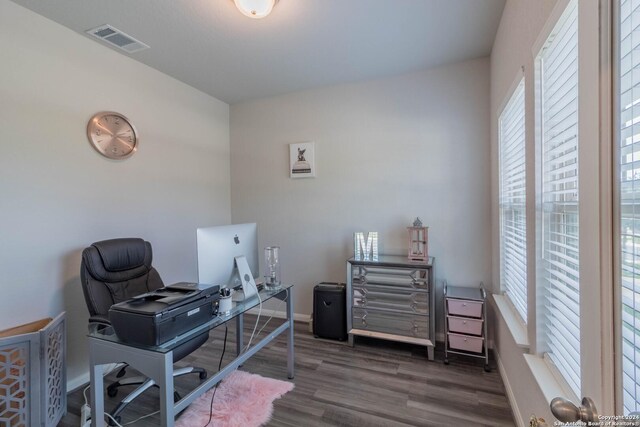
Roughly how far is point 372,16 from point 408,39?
18.8 inches

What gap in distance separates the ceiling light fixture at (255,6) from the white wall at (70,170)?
149 cm

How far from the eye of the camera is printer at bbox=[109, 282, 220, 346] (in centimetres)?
131

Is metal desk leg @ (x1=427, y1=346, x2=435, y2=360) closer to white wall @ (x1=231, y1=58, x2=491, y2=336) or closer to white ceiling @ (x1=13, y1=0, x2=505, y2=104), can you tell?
white wall @ (x1=231, y1=58, x2=491, y2=336)

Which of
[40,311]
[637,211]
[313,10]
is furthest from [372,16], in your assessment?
[40,311]

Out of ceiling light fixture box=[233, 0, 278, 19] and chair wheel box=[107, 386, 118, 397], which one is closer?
ceiling light fixture box=[233, 0, 278, 19]

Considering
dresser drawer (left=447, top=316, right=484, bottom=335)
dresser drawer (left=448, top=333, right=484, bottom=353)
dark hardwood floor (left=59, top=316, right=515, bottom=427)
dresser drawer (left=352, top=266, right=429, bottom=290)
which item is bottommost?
dark hardwood floor (left=59, top=316, right=515, bottom=427)

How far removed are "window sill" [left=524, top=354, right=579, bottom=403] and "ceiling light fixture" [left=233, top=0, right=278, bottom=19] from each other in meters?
2.52

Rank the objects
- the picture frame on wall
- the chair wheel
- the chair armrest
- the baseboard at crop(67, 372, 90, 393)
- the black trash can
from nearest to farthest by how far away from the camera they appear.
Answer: the chair armrest < the chair wheel < the baseboard at crop(67, 372, 90, 393) < the black trash can < the picture frame on wall

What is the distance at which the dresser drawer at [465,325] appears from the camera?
2506 mm

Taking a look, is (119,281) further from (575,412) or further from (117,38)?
(575,412)

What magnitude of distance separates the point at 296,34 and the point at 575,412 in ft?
8.79

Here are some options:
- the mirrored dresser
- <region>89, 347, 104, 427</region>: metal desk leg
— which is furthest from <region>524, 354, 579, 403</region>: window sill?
<region>89, 347, 104, 427</region>: metal desk leg

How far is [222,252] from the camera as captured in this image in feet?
5.98

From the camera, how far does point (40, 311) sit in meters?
2.08
